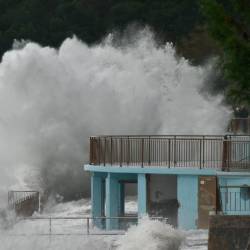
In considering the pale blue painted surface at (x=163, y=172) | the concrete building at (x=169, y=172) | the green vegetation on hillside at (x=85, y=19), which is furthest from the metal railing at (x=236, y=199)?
the green vegetation on hillside at (x=85, y=19)

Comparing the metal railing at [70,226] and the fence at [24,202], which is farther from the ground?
the fence at [24,202]

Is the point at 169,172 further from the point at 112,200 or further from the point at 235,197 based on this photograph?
the point at 235,197

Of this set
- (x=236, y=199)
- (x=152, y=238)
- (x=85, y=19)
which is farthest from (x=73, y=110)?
(x=85, y=19)

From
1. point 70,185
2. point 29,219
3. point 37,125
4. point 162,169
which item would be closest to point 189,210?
point 162,169

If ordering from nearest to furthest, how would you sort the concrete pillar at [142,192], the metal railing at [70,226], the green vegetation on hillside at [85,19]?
the metal railing at [70,226], the concrete pillar at [142,192], the green vegetation on hillside at [85,19]

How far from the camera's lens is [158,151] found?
28672 millimetres

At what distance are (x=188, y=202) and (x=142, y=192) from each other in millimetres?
1207

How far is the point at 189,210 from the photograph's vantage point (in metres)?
26.9

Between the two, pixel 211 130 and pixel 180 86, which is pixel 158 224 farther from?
pixel 180 86

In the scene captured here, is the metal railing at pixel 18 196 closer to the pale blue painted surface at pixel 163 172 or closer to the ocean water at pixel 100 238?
the pale blue painted surface at pixel 163 172

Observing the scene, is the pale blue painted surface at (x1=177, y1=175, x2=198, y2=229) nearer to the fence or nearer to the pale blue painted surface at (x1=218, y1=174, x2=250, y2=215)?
the pale blue painted surface at (x1=218, y1=174, x2=250, y2=215)

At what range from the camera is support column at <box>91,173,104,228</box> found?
29172 mm

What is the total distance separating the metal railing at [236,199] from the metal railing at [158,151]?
7.58 ft

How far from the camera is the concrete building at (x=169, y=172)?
26.6 meters
